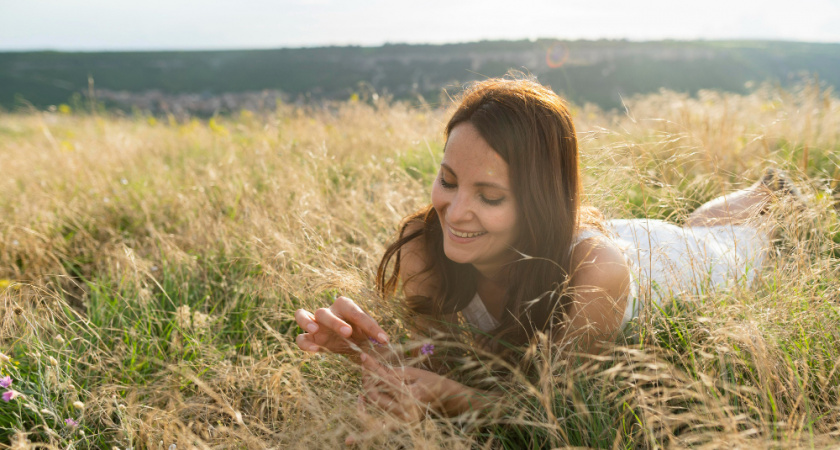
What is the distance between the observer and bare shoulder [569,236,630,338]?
5.56ft

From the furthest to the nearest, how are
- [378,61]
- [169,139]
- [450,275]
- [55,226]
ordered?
[378,61], [169,139], [55,226], [450,275]

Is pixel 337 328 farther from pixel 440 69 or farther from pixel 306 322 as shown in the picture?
pixel 440 69

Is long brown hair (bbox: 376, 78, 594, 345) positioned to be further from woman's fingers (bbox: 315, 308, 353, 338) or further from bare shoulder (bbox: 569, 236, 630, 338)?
woman's fingers (bbox: 315, 308, 353, 338)

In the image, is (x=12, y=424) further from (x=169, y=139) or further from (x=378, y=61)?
(x=378, y=61)

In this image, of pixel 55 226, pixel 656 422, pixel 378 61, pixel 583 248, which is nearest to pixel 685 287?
pixel 583 248

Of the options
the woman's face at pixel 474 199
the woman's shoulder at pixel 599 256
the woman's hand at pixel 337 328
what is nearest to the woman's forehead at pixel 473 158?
the woman's face at pixel 474 199

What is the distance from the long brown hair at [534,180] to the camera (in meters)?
1.72

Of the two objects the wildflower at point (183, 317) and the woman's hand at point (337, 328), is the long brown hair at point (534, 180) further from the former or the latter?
the wildflower at point (183, 317)

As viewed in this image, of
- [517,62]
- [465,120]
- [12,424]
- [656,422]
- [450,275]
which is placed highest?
[517,62]

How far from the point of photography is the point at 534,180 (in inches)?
67.7

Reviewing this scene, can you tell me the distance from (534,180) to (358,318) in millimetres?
772

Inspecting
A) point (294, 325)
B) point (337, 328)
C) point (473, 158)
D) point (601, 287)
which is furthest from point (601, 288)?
point (294, 325)

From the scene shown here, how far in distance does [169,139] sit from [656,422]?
6.10m

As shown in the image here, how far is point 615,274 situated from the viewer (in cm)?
172
